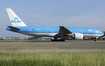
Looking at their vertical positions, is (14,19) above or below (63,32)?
above

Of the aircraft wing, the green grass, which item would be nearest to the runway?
the green grass

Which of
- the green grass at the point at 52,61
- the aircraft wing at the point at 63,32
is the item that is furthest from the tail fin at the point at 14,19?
the green grass at the point at 52,61

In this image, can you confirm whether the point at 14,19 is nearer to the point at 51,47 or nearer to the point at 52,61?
the point at 51,47

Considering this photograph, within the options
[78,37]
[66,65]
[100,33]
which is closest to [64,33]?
[78,37]

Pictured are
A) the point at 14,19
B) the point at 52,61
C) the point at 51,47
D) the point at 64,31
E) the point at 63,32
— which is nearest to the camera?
the point at 52,61

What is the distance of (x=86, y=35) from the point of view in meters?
A: 29.3

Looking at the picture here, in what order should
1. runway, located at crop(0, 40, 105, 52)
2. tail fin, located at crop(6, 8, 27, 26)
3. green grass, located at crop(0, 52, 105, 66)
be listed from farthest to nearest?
1. tail fin, located at crop(6, 8, 27, 26)
2. runway, located at crop(0, 40, 105, 52)
3. green grass, located at crop(0, 52, 105, 66)

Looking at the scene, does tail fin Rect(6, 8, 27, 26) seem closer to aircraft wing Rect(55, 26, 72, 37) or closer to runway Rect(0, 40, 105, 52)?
aircraft wing Rect(55, 26, 72, 37)

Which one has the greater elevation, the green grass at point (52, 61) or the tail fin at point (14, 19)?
the tail fin at point (14, 19)

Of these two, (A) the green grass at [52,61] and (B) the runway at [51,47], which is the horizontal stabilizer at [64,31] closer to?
(B) the runway at [51,47]

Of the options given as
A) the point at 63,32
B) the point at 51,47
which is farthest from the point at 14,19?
the point at 51,47

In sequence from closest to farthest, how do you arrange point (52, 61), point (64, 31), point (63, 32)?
point (52, 61)
point (63, 32)
point (64, 31)

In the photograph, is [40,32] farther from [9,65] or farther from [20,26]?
[9,65]

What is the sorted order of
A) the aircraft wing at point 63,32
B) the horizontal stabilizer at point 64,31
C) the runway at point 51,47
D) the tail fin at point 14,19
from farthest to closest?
the tail fin at point 14,19 → the aircraft wing at point 63,32 → the horizontal stabilizer at point 64,31 → the runway at point 51,47
